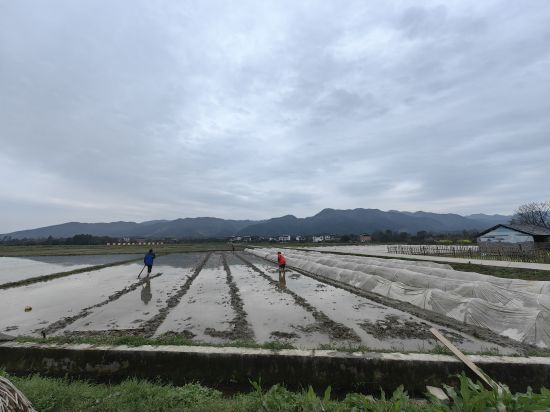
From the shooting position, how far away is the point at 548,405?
2.29m

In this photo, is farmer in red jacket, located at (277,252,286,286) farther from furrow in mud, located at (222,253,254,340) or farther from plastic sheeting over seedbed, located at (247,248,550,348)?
plastic sheeting over seedbed, located at (247,248,550,348)

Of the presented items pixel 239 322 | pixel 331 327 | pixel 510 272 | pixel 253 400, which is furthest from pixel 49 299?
pixel 510 272

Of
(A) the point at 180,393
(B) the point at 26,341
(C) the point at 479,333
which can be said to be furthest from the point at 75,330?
(C) the point at 479,333

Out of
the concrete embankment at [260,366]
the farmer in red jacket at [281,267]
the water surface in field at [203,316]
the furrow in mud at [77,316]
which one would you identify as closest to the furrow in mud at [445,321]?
the concrete embankment at [260,366]

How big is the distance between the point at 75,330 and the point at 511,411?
898cm

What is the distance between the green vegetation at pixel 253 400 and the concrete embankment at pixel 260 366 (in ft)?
1.44

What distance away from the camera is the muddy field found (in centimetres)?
703

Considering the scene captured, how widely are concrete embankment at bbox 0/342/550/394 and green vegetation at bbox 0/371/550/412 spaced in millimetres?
438

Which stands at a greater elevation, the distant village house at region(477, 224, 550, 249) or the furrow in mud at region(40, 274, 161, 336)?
the distant village house at region(477, 224, 550, 249)

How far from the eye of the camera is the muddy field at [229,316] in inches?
277

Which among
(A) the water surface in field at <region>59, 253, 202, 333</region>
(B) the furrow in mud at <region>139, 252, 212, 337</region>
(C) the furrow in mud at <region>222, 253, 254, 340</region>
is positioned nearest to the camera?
(C) the furrow in mud at <region>222, 253, 254, 340</region>

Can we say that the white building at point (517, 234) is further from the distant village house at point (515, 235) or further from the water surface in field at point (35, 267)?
the water surface in field at point (35, 267)

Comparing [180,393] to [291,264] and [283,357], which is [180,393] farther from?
[291,264]

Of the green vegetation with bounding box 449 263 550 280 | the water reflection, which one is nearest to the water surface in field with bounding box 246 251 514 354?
the water reflection
